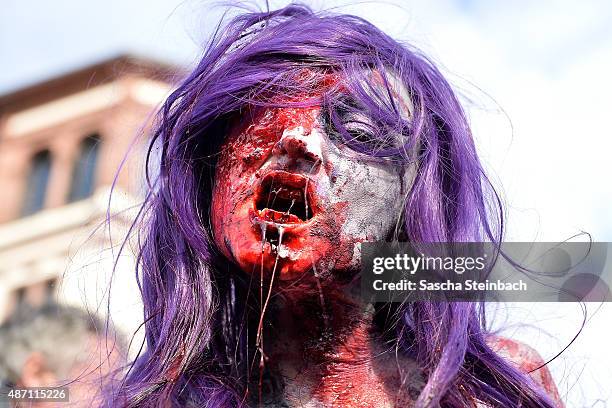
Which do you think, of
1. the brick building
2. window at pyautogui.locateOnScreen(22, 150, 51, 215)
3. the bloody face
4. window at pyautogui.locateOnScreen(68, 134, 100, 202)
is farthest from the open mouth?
window at pyautogui.locateOnScreen(22, 150, 51, 215)

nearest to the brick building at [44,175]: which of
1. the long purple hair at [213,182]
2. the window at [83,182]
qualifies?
the window at [83,182]

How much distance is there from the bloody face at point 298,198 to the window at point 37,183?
892 inches

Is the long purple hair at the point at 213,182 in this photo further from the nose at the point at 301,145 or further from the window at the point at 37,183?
the window at the point at 37,183

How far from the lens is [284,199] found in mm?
2287

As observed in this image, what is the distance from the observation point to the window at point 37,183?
24484mm

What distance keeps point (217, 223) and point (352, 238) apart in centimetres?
Result: 30

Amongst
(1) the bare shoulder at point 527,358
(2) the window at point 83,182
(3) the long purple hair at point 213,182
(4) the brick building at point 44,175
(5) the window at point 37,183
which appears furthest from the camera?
(5) the window at point 37,183

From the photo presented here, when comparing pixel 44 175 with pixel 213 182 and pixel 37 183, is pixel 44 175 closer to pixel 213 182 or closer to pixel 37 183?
A: pixel 37 183

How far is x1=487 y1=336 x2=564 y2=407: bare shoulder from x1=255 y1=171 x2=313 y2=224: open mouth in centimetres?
63

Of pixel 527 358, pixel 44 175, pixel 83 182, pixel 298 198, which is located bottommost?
pixel 527 358

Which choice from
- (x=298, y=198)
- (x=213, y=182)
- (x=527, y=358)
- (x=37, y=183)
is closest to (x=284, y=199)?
(x=298, y=198)

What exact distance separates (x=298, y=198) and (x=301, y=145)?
109 mm

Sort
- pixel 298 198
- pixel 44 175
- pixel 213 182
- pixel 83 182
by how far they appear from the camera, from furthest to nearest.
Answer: pixel 83 182 → pixel 44 175 → pixel 213 182 → pixel 298 198

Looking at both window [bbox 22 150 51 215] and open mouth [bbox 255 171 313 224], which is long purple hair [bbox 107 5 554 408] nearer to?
open mouth [bbox 255 171 313 224]
